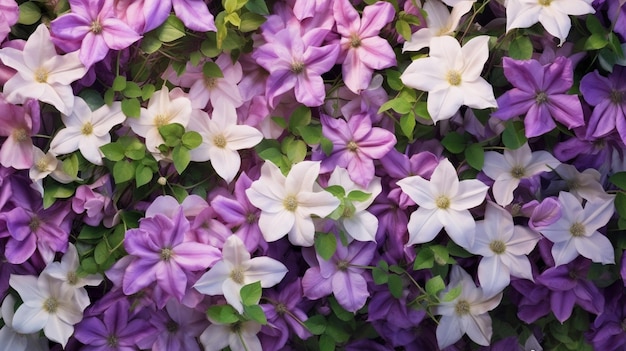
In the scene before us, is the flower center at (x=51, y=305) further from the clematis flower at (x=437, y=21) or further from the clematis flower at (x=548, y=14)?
the clematis flower at (x=548, y=14)

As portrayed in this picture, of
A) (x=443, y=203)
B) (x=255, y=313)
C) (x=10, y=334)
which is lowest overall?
(x=10, y=334)

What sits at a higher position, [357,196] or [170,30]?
[170,30]

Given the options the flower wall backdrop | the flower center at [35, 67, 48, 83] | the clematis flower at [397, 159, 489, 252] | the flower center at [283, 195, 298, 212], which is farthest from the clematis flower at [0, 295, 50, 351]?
the clematis flower at [397, 159, 489, 252]

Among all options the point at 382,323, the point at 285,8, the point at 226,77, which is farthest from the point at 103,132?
the point at 382,323

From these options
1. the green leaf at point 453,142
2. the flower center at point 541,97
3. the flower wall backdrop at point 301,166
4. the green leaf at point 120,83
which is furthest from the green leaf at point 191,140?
the flower center at point 541,97

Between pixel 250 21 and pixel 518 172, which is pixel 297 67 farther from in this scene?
pixel 518 172

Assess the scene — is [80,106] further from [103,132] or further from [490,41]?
[490,41]

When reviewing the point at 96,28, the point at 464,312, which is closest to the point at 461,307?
the point at 464,312
